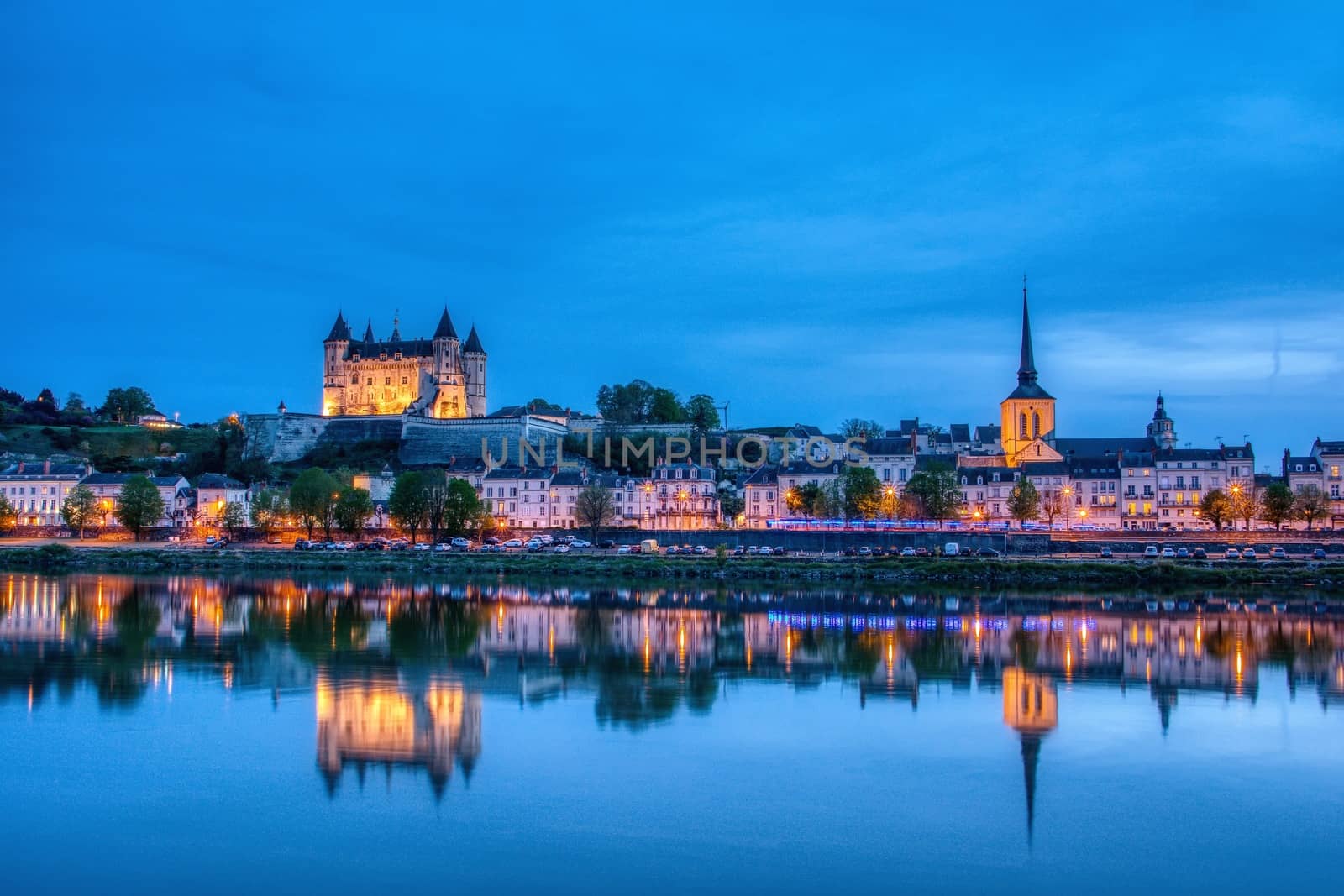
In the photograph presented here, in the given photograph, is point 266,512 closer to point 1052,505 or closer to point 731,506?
point 731,506

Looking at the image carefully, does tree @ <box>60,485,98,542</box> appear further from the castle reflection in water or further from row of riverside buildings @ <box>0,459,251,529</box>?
the castle reflection in water

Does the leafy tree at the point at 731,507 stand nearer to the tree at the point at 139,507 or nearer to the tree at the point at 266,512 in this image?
the tree at the point at 266,512

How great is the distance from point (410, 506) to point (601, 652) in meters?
29.2

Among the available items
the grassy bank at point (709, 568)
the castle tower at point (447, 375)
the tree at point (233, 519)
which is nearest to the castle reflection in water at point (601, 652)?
the grassy bank at point (709, 568)

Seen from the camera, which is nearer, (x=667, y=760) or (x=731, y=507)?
(x=667, y=760)

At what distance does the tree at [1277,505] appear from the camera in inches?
1868

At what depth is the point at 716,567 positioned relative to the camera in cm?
3984

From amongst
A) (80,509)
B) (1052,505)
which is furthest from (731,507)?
(80,509)

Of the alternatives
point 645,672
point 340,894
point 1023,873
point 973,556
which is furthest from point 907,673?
point 973,556

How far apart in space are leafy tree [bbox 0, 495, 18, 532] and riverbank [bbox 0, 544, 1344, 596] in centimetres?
815

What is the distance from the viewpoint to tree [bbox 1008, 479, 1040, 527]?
167 feet

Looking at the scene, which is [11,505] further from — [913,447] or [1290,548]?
[1290,548]

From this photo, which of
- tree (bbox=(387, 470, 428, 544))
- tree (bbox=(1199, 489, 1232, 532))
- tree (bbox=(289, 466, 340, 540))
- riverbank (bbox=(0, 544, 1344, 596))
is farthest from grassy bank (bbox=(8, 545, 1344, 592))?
tree (bbox=(1199, 489, 1232, 532))

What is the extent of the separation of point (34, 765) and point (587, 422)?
63.7 metres
